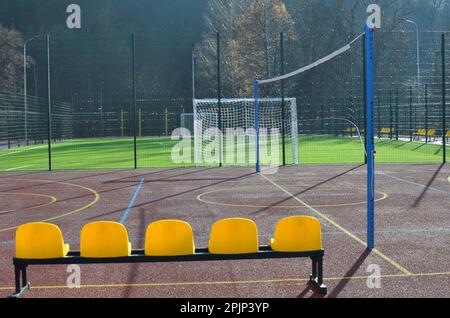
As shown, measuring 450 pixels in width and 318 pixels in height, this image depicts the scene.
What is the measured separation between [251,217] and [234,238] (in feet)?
15.4

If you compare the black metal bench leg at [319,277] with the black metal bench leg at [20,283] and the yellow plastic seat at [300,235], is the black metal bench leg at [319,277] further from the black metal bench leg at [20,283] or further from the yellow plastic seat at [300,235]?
the black metal bench leg at [20,283]

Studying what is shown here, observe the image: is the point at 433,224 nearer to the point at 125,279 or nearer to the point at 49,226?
the point at 125,279

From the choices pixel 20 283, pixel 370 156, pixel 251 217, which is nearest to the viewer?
pixel 20 283

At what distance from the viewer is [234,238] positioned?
649 cm

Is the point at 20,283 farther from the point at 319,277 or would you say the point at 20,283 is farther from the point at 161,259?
the point at 319,277

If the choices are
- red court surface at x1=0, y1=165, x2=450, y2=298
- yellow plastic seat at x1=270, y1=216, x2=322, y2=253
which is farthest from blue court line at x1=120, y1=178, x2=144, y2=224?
yellow plastic seat at x1=270, y1=216, x2=322, y2=253

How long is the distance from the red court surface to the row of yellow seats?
443 millimetres

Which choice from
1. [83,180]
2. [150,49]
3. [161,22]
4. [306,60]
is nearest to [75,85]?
[150,49]

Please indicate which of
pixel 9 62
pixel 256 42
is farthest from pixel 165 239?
pixel 9 62

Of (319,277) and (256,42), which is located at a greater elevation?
(256,42)

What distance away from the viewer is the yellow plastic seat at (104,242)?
6.40m

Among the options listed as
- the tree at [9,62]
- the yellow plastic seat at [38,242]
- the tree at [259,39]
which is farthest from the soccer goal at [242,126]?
the yellow plastic seat at [38,242]
